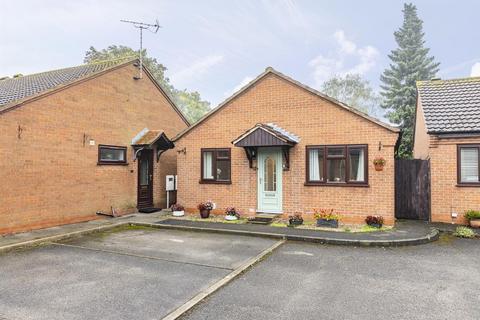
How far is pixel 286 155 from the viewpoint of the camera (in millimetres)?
10492

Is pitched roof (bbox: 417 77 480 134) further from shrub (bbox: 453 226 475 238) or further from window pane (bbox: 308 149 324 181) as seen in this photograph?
window pane (bbox: 308 149 324 181)

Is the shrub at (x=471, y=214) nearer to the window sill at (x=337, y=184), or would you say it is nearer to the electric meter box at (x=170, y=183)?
the window sill at (x=337, y=184)

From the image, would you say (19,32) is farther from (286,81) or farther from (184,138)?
(286,81)

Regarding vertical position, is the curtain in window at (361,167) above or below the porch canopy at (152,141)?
below

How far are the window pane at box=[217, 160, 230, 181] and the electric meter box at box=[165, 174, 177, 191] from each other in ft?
9.48

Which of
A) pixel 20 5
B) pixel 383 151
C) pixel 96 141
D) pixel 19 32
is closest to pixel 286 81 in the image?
pixel 383 151

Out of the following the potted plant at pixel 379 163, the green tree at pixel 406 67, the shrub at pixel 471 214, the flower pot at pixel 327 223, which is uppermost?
the green tree at pixel 406 67

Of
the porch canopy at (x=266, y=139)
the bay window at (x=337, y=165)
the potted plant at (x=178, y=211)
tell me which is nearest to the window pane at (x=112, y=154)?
the potted plant at (x=178, y=211)

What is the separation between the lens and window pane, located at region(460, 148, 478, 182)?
9617 mm

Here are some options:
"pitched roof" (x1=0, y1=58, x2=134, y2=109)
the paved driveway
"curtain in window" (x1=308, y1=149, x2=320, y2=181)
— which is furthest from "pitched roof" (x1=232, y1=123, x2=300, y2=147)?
"pitched roof" (x1=0, y1=58, x2=134, y2=109)

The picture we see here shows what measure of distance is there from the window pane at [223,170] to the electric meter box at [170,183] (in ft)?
9.48

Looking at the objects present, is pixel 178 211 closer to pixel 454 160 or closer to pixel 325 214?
pixel 325 214

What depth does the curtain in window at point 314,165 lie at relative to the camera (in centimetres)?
1029

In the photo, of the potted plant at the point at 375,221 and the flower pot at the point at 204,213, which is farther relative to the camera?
the flower pot at the point at 204,213
